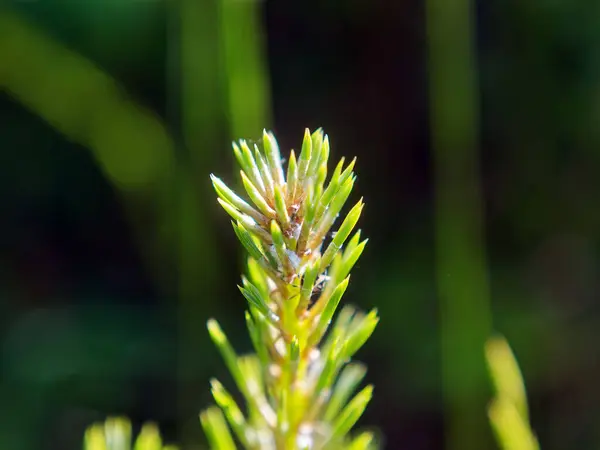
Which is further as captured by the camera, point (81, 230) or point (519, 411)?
point (81, 230)

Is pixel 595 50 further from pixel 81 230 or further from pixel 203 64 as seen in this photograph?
pixel 81 230

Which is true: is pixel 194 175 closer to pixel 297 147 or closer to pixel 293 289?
pixel 297 147

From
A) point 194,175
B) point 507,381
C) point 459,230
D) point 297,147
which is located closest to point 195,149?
point 194,175

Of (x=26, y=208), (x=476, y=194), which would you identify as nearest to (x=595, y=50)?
(x=476, y=194)

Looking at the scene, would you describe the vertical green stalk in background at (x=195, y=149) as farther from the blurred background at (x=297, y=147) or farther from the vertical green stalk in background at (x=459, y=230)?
the vertical green stalk in background at (x=459, y=230)

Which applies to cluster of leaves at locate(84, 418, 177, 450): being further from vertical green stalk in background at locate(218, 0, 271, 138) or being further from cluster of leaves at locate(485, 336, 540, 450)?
vertical green stalk in background at locate(218, 0, 271, 138)

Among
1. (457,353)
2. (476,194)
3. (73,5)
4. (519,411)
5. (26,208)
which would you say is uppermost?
(73,5)

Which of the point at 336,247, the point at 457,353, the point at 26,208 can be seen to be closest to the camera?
the point at 336,247
